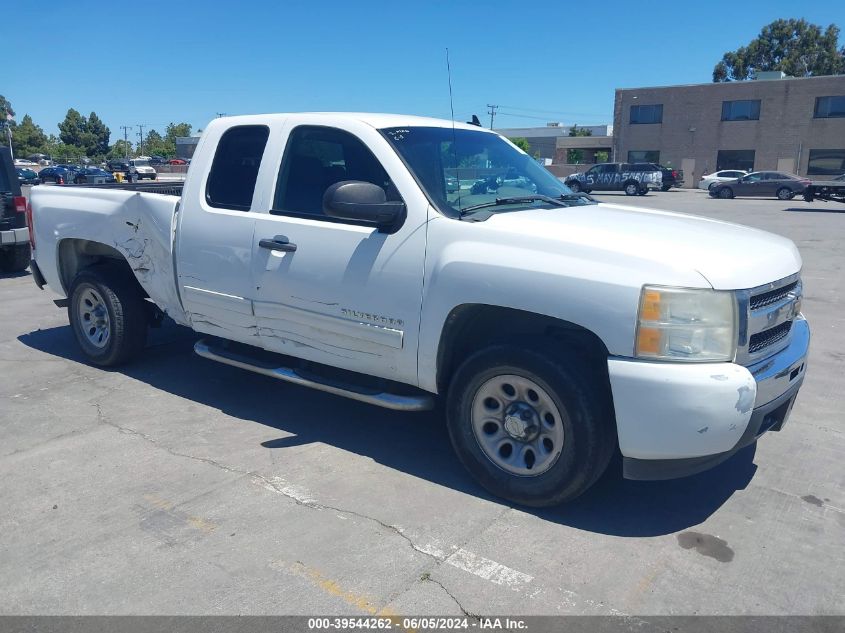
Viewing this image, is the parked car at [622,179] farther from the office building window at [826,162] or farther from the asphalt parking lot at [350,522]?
the asphalt parking lot at [350,522]

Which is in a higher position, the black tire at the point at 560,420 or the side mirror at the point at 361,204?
the side mirror at the point at 361,204

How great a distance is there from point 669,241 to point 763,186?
1531 inches

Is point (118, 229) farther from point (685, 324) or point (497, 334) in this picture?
point (685, 324)

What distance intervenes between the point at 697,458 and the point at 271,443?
2616 millimetres

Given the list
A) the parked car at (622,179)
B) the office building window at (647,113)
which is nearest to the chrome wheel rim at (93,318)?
the parked car at (622,179)

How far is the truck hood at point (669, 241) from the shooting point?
3.40 m

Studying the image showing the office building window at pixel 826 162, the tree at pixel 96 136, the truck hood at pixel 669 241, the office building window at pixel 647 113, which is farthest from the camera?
the tree at pixel 96 136

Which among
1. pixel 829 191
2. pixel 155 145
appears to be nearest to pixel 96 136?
pixel 155 145

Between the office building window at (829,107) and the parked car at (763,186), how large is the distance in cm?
1542

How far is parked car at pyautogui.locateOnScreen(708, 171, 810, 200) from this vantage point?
36.4 metres

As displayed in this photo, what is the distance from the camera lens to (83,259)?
21.0 ft

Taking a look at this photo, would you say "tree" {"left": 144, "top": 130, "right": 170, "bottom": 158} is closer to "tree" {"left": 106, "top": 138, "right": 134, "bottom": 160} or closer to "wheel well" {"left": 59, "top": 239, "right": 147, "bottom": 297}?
"tree" {"left": 106, "top": 138, "right": 134, "bottom": 160}

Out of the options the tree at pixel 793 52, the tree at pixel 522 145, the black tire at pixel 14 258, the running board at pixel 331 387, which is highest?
the tree at pixel 793 52

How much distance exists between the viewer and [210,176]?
5133 millimetres
